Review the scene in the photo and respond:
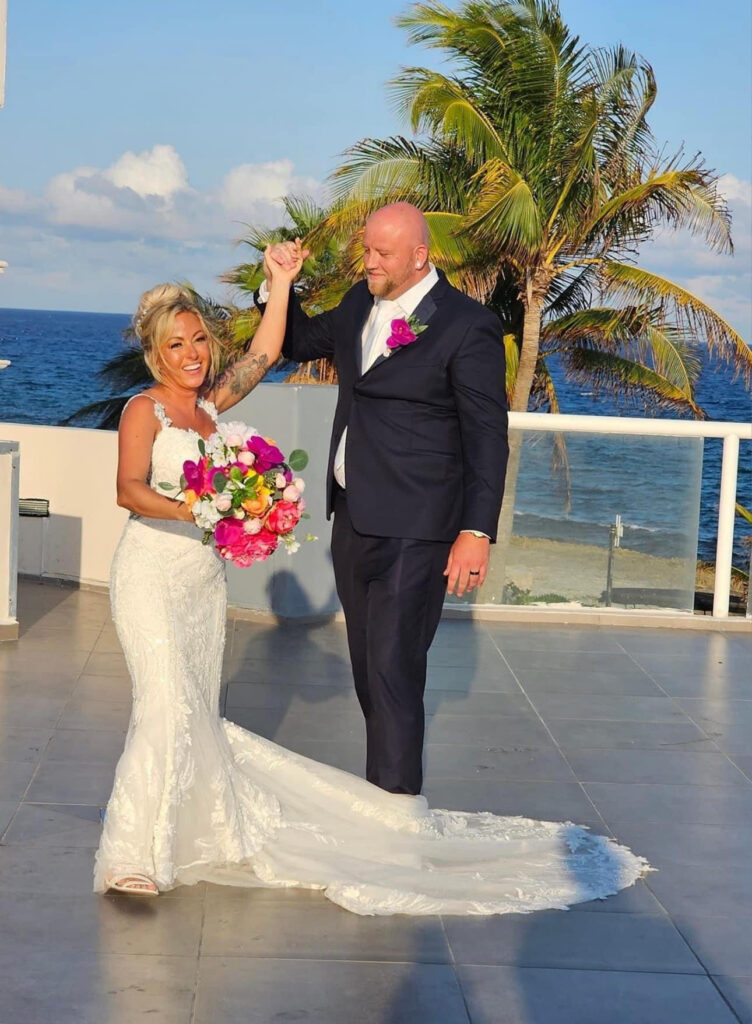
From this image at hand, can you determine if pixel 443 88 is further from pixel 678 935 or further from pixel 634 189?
pixel 678 935

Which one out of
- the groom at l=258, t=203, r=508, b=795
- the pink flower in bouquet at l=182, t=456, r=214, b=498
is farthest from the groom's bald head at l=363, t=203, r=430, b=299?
the pink flower in bouquet at l=182, t=456, r=214, b=498

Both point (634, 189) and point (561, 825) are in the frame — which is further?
point (634, 189)

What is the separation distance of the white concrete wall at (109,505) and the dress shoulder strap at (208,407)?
3.71 metres

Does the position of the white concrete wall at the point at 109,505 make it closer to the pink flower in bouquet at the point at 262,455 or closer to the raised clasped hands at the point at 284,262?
the raised clasped hands at the point at 284,262

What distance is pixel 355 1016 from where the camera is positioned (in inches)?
141

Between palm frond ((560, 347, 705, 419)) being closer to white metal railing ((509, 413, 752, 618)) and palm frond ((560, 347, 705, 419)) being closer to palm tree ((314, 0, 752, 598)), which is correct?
palm tree ((314, 0, 752, 598))

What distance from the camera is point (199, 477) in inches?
171

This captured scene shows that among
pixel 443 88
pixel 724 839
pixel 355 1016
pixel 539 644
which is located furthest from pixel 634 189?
pixel 355 1016

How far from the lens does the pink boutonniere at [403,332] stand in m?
4.76

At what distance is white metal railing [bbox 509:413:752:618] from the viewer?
29.7ft

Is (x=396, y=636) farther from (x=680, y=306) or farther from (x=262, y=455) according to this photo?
(x=680, y=306)

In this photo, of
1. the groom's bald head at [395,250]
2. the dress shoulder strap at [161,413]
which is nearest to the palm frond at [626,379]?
the groom's bald head at [395,250]

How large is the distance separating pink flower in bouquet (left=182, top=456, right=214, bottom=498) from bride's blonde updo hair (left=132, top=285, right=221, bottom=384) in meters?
0.43

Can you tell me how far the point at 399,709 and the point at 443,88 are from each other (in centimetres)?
1857
